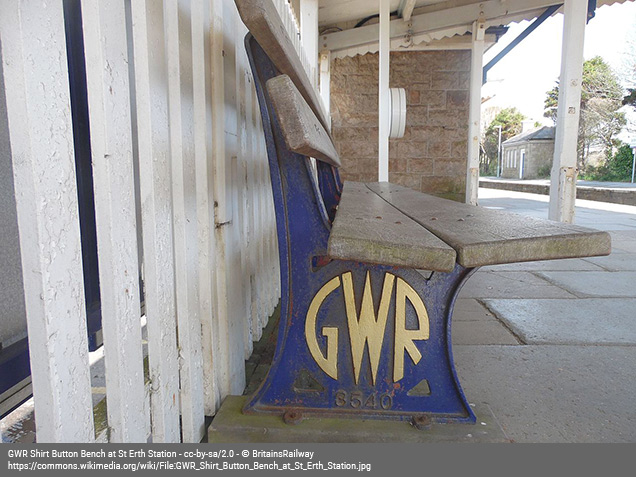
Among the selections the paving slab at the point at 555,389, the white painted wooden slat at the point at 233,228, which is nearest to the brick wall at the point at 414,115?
the paving slab at the point at 555,389

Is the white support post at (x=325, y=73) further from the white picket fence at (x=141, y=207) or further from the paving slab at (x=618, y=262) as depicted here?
the white picket fence at (x=141, y=207)

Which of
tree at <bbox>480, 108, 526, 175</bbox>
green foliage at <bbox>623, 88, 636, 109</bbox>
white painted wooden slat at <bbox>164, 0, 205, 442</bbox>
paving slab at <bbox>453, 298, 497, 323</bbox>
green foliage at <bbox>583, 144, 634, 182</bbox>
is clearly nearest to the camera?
white painted wooden slat at <bbox>164, 0, 205, 442</bbox>

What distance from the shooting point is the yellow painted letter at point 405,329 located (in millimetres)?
1147

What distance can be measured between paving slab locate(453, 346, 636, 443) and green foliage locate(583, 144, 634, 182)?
34471 mm

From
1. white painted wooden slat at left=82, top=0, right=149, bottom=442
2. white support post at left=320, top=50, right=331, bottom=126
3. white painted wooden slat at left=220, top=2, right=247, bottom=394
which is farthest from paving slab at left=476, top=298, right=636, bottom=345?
white support post at left=320, top=50, right=331, bottom=126

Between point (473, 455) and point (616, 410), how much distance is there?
0.57 metres

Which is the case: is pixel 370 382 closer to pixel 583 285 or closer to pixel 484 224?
pixel 484 224

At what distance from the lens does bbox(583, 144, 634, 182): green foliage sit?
29722 mm

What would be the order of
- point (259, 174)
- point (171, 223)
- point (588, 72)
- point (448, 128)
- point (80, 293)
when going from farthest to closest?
point (588, 72)
point (448, 128)
point (259, 174)
point (171, 223)
point (80, 293)

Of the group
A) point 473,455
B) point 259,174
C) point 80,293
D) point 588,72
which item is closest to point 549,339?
point 473,455

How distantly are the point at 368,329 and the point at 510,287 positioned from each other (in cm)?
192

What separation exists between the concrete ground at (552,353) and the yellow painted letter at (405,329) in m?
0.35

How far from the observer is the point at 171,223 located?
0.97 m

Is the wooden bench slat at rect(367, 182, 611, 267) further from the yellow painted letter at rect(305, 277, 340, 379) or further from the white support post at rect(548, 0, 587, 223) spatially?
the white support post at rect(548, 0, 587, 223)
